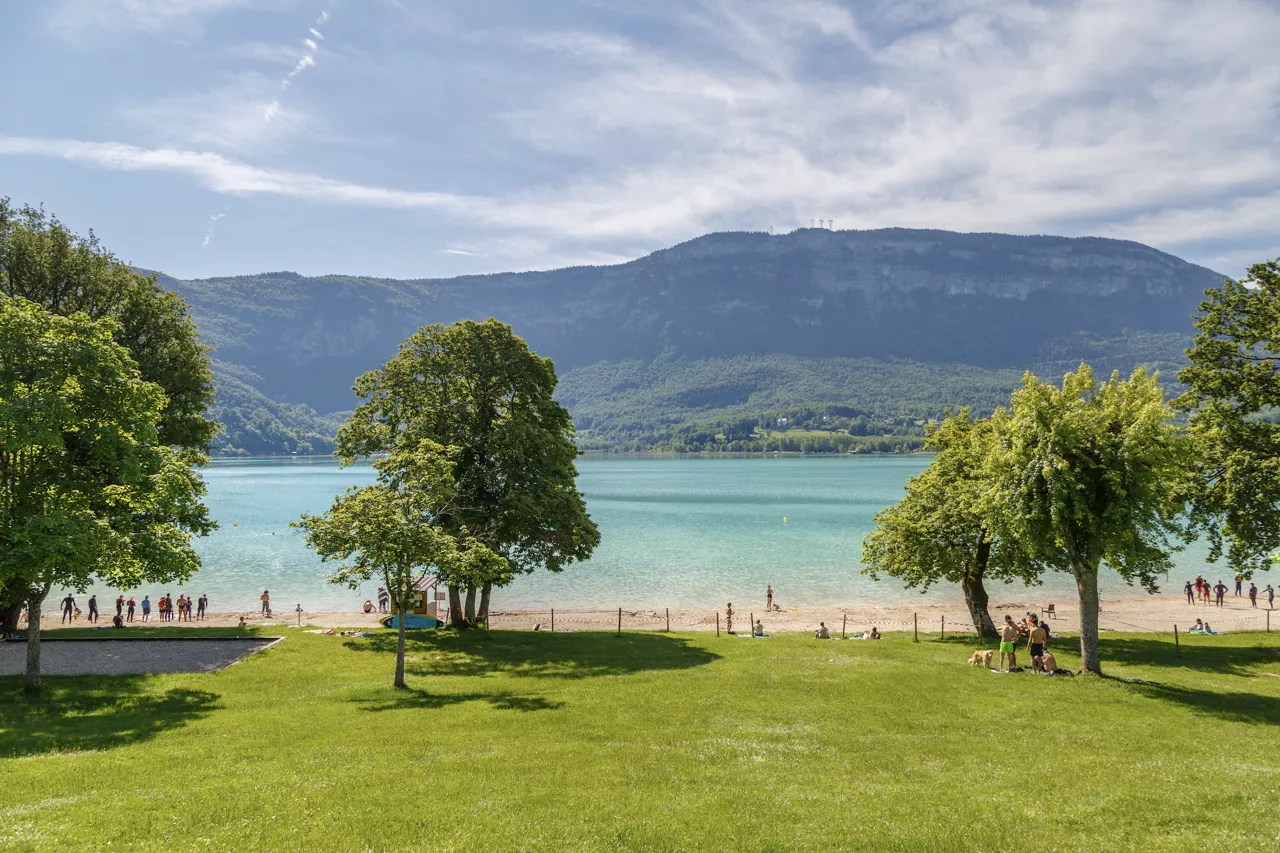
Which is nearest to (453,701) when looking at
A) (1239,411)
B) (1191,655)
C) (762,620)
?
(1191,655)

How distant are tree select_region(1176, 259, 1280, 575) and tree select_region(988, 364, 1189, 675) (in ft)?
16.5

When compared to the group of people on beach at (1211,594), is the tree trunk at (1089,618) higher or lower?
higher

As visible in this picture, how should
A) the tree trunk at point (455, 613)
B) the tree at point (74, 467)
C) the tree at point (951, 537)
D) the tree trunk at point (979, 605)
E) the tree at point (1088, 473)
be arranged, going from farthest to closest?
the tree trunk at point (455, 613) < the tree trunk at point (979, 605) < the tree at point (951, 537) < the tree at point (1088, 473) < the tree at point (74, 467)

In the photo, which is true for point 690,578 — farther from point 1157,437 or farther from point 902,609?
point 1157,437

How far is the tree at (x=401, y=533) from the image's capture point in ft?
69.8

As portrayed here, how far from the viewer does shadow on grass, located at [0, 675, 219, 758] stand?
15.0 metres

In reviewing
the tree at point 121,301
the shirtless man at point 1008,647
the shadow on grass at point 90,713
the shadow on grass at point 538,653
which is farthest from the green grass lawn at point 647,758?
the tree at point 121,301

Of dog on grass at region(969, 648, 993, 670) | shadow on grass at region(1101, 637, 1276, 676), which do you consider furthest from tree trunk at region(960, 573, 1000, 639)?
dog on grass at region(969, 648, 993, 670)

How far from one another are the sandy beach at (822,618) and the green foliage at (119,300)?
13120mm

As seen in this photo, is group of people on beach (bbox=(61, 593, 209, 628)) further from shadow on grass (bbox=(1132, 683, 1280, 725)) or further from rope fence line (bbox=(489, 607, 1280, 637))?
shadow on grass (bbox=(1132, 683, 1280, 725))

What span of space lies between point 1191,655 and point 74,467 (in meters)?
38.7

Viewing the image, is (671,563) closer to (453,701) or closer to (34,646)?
(453,701)

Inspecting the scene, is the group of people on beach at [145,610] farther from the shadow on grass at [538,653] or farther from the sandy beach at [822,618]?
the shadow on grass at [538,653]

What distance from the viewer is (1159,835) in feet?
34.4
